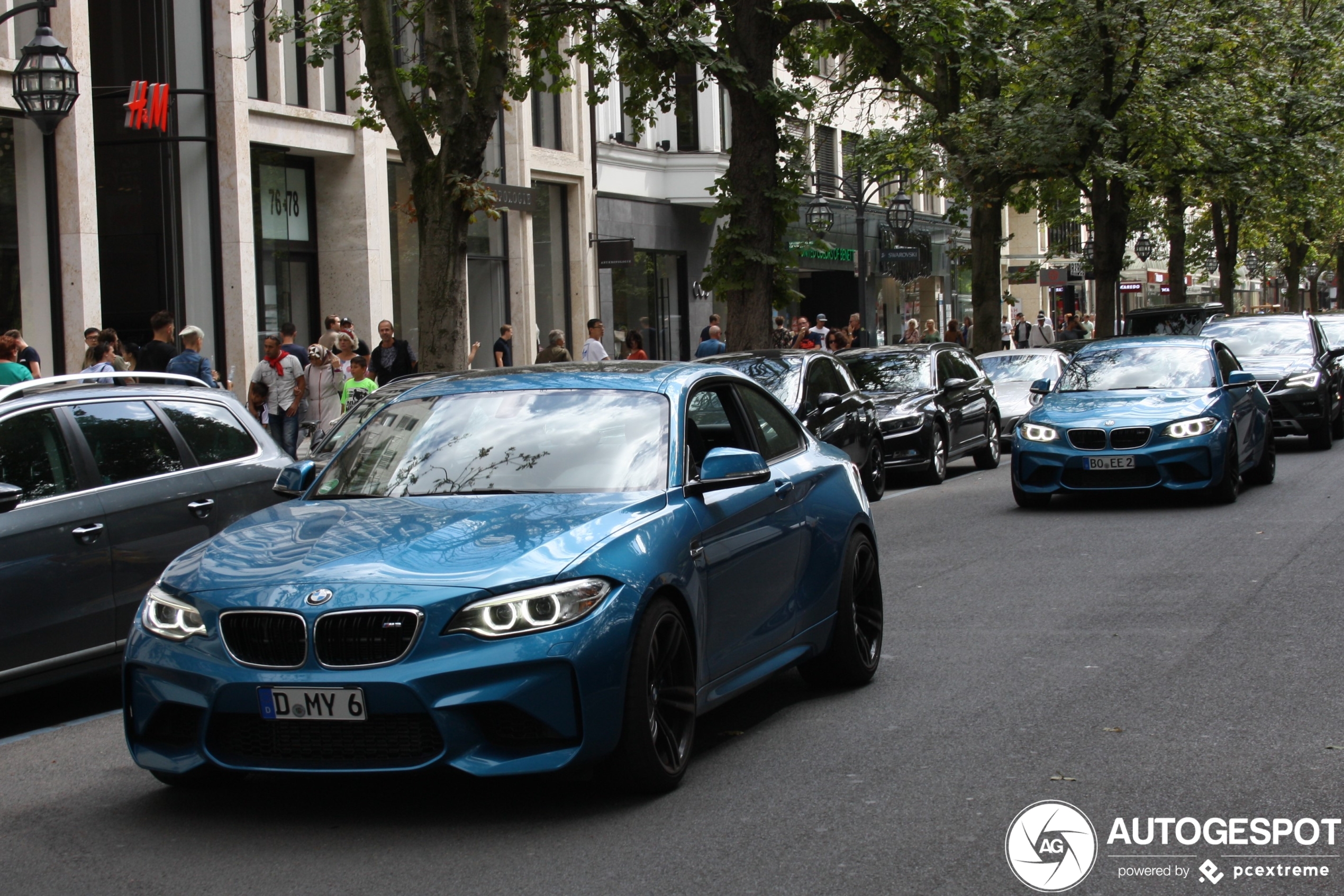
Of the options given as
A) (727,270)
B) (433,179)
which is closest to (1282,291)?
(727,270)

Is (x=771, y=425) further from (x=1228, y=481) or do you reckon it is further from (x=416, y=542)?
(x=1228, y=481)

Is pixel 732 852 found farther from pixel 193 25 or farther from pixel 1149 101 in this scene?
pixel 1149 101

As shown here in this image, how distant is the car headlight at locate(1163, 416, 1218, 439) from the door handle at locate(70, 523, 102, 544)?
9688 mm

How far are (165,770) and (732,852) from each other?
190cm

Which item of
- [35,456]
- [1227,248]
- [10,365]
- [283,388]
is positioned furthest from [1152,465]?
[1227,248]

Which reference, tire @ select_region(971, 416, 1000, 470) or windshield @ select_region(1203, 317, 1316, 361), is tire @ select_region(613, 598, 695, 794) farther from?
windshield @ select_region(1203, 317, 1316, 361)

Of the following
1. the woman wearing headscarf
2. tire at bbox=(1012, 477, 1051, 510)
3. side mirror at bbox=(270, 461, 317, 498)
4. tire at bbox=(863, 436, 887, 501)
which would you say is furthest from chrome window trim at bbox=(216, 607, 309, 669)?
the woman wearing headscarf

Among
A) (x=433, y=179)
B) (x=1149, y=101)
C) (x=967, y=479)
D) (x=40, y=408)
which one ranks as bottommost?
(x=967, y=479)

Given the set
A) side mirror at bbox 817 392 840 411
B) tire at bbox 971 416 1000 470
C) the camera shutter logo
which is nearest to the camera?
the camera shutter logo

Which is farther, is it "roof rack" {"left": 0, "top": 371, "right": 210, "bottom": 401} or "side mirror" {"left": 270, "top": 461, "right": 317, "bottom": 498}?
"roof rack" {"left": 0, "top": 371, "right": 210, "bottom": 401}

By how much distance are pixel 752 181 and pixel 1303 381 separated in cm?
733

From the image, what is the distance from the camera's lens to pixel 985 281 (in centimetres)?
3173

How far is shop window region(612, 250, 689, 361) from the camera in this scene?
3534cm

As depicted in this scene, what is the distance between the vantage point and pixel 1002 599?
9.84 meters
